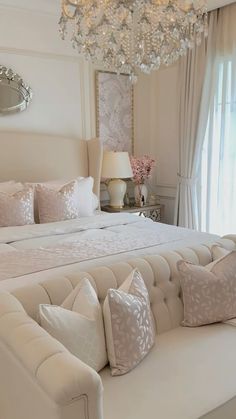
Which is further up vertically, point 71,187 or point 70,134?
point 70,134

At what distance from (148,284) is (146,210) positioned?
2476 mm

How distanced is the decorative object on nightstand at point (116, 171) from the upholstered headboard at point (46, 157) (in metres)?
0.11

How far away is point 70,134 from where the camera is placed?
416cm

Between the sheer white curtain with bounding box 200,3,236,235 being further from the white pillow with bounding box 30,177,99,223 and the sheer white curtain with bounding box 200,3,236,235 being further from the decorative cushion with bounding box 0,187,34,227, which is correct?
the decorative cushion with bounding box 0,187,34,227

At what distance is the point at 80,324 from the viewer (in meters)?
1.48

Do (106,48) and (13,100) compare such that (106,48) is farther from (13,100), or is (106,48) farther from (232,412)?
(232,412)

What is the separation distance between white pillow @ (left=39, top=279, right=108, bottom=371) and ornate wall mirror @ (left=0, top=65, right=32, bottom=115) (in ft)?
8.46

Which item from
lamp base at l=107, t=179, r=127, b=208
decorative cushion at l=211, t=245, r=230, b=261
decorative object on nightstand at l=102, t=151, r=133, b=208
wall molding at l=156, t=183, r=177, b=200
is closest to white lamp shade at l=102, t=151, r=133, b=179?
decorative object on nightstand at l=102, t=151, r=133, b=208

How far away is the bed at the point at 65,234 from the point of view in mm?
2006

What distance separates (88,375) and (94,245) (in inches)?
52.7

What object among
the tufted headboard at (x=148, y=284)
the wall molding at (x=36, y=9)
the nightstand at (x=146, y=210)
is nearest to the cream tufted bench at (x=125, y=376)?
the tufted headboard at (x=148, y=284)

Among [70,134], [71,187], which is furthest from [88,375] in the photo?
[70,134]

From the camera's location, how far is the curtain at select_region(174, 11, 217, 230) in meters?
3.91

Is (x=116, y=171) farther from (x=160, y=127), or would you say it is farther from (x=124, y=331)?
(x=124, y=331)
